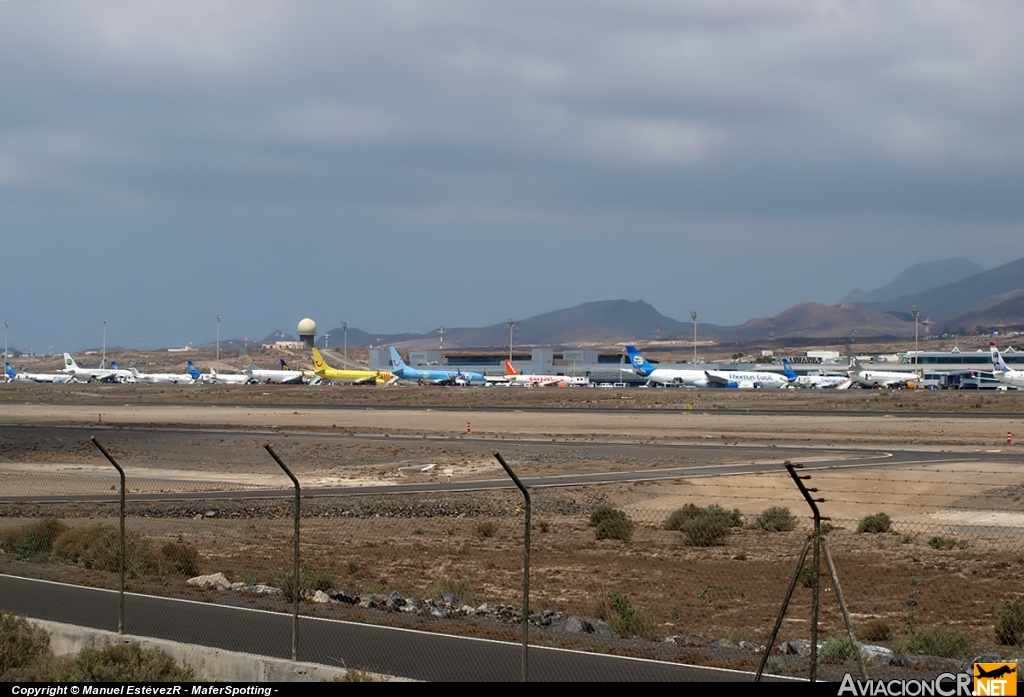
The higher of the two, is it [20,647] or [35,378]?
[20,647]

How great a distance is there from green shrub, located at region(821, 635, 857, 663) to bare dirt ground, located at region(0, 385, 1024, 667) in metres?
1.24

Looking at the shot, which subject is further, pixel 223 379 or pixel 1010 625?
pixel 223 379

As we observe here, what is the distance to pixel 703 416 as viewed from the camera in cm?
7806

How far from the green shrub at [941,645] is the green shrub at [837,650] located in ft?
2.96

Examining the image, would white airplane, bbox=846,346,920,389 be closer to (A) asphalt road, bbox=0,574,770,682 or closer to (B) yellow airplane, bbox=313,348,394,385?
(B) yellow airplane, bbox=313,348,394,385

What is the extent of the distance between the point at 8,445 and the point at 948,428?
5585 centimetres

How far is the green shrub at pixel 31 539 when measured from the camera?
807 inches

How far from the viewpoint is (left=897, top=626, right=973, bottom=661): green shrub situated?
1347cm

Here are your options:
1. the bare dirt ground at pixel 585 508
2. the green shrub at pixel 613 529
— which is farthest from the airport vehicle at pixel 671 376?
the green shrub at pixel 613 529

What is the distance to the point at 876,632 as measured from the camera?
1505cm

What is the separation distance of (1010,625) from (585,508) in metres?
16.9

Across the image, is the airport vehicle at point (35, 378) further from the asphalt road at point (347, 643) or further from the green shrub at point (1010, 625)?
the green shrub at point (1010, 625)

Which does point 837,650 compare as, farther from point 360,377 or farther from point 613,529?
point 360,377

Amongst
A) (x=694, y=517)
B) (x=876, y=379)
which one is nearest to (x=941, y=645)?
(x=694, y=517)
